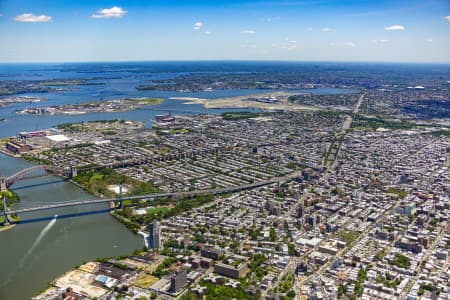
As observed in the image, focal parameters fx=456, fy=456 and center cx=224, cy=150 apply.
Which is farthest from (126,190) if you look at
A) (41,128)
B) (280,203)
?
(41,128)

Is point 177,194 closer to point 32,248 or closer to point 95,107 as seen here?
point 32,248

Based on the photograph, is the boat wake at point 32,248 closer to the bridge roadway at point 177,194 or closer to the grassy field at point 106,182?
the bridge roadway at point 177,194

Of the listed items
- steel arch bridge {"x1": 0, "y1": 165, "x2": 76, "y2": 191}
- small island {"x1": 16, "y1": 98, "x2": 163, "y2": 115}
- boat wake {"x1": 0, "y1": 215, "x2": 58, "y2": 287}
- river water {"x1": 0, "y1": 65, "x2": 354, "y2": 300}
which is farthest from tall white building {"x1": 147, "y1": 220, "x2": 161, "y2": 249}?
small island {"x1": 16, "y1": 98, "x2": 163, "y2": 115}

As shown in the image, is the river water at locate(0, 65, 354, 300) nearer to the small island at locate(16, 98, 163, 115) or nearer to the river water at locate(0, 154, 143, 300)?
the river water at locate(0, 154, 143, 300)

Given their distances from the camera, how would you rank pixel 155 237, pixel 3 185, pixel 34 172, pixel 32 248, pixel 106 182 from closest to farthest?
pixel 155 237 → pixel 32 248 → pixel 3 185 → pixel 106 182 → pixel 34 172

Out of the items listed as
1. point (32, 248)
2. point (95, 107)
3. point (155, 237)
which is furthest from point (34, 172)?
point (95, 107)

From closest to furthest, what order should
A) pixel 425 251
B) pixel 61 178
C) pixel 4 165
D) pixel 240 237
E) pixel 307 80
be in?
pixel 425 251 < pixel 240 237 < pixel 61 178 < pixel 4 165 < pixel 307 80

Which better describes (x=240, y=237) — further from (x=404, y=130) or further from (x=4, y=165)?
(x=404, y=130)

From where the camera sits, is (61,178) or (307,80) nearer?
(61,178)
